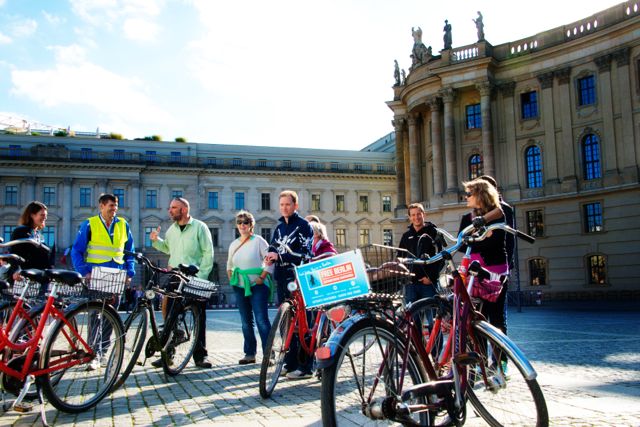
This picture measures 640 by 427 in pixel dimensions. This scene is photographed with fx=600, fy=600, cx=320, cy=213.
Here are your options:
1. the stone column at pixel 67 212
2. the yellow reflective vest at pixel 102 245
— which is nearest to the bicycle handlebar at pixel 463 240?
the yellow reflective vest at pixel 102 245

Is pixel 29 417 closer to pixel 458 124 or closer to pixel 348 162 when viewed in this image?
pixel 458 124

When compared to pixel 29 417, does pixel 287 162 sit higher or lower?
higher

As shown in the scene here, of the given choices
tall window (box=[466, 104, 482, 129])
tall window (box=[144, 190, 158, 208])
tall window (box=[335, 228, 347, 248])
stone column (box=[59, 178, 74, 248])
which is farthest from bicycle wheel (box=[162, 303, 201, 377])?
tall window (box=[335, 228, 347, 248])

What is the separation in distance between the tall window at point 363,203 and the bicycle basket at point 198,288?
66063 mm

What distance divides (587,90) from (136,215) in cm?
4616

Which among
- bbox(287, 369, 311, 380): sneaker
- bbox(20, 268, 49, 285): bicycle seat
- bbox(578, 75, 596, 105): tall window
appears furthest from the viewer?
bbox(578, 75, 596, 105): tall window

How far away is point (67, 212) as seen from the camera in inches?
2450

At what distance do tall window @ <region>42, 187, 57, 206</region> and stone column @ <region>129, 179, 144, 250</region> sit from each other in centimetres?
770

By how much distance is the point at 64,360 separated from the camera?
5.46 m

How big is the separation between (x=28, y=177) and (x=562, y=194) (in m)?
51.3

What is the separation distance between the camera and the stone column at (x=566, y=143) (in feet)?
122

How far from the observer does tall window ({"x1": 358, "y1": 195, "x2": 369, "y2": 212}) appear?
73.9 m

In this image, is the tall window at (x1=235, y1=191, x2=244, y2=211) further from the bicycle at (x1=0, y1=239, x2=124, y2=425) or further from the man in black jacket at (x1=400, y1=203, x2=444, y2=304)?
the bicycle at (x1=0, y1=239, x2=124, y2=425)

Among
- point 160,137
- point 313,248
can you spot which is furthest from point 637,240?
point 160,137
